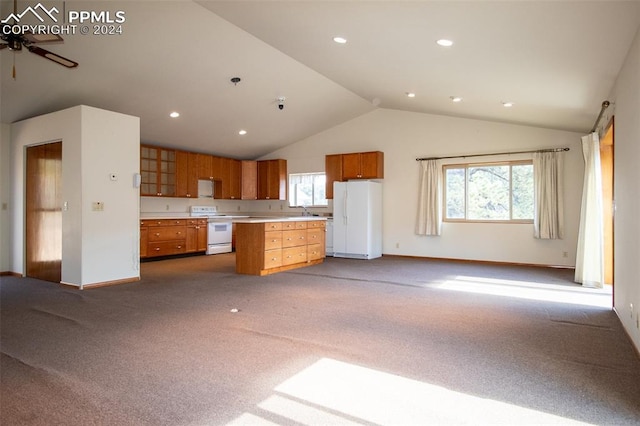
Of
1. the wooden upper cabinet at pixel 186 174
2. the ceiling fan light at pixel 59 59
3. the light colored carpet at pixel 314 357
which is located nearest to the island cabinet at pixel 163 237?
the wooden upper cabinet at pixel 186 174

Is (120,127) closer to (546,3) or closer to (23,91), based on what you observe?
(23,91)

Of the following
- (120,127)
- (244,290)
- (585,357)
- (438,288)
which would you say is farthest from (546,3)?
(120,127)

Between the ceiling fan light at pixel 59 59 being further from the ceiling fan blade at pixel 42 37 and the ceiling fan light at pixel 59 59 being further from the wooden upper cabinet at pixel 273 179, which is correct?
the wooden upper cabinet at pixel 273 179

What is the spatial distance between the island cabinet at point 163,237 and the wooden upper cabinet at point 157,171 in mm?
689

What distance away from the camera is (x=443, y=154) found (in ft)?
25.9

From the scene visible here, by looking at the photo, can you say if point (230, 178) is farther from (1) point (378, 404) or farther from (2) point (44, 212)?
(1) point (378, 404)

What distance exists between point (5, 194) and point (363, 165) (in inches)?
258

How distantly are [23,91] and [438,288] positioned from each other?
624 cm

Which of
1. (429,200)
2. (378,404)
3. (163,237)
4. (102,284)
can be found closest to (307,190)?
(429,200)

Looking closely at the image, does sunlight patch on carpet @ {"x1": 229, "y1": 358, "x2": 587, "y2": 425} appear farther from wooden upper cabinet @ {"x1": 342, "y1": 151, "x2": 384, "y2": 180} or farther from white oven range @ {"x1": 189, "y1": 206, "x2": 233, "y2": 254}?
white oven range @ {"x1": 189, "y1": 206, "x2": 233, "y2": 254}

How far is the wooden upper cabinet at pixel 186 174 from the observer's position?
333 inches

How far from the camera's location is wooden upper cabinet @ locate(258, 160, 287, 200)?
9789mm

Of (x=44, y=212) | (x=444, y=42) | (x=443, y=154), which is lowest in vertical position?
(x=44, y=212)

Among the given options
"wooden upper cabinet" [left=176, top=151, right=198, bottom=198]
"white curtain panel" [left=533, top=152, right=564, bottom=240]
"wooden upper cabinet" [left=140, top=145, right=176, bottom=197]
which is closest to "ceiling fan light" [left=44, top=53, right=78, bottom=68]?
"wooden upper cabinet" [left=140, top=145, right=176, bottom=197]
